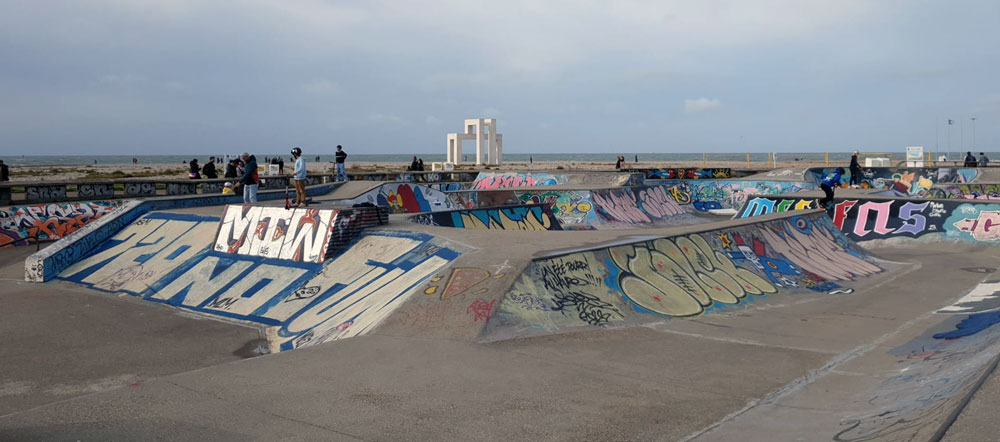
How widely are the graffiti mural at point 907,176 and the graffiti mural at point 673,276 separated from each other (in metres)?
22.8

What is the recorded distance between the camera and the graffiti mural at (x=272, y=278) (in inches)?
447

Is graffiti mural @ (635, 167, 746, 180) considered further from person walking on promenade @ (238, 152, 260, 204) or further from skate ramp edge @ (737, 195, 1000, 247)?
person walking on promenade @ (238, 152, 260, 204)

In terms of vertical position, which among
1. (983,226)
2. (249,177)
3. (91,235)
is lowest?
(983,226)

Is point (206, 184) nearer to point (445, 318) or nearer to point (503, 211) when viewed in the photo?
point (503, 211)

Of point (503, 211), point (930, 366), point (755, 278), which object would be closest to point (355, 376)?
point (930, 366)

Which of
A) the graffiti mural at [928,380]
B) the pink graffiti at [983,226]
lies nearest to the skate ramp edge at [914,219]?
the pink graffiti at [983,226]

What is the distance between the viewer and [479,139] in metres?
61.6

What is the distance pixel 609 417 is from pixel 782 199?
64.8ft

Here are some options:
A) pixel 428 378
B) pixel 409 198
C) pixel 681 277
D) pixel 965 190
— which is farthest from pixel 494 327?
pixel 965 190

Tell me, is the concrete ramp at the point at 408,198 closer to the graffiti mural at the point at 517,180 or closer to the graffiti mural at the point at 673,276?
the graffiti mural at the point at 517,180

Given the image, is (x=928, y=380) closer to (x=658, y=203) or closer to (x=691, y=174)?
(x=658, y=203)

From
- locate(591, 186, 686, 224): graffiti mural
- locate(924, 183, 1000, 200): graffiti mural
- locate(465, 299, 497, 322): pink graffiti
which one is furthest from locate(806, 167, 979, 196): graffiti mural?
locate(465, 299, 497, 322): pink graffiti

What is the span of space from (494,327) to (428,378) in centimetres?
213

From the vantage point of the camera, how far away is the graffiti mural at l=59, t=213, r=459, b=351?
11.4 meters
